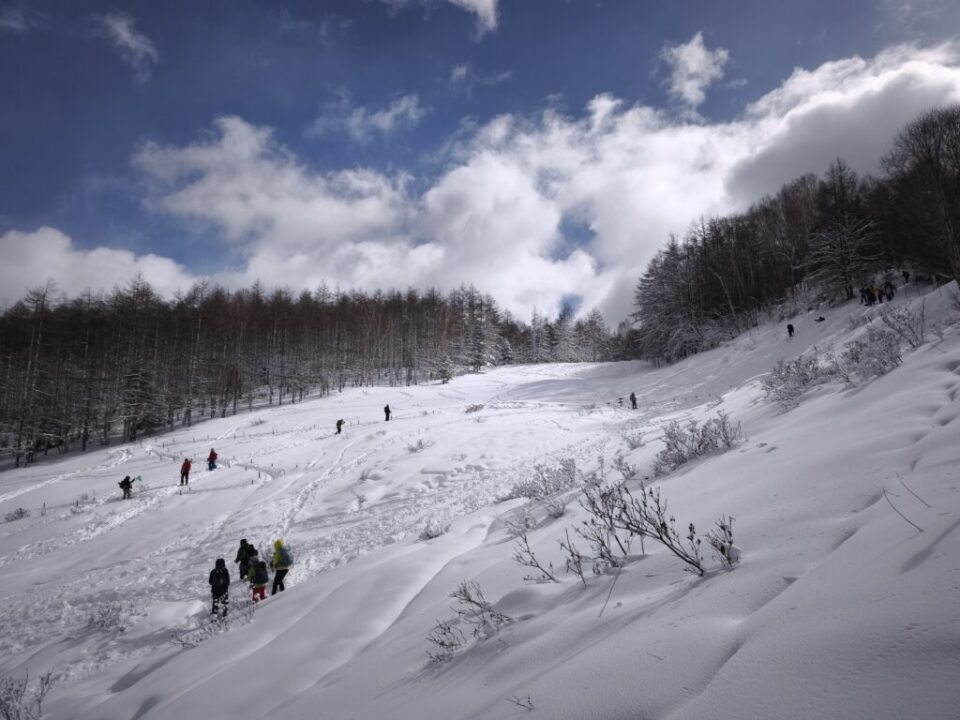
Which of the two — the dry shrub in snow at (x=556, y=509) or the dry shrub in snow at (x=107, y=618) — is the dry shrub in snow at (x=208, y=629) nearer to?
the dry shrub in snow at (x=107, y=618)

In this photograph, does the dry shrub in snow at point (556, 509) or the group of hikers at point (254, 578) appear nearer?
the dry shrub in snow at point (556, 509)

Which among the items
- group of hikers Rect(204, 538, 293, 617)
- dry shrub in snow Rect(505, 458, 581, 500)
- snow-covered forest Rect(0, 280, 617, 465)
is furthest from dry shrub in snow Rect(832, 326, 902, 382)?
snow-covered forest Rect(0, 280, 617, 465)

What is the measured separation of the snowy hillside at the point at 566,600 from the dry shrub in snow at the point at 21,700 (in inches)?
8.3

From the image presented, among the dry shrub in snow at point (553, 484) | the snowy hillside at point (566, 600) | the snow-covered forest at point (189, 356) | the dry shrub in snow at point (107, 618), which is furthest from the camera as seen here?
the snow-covered forest at point (189, 356)

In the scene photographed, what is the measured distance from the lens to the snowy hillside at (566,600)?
138 centimetres

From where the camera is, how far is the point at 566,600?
2.89 metres

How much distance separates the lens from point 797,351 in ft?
73.0

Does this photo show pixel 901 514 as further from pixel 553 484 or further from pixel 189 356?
pixel 189 356

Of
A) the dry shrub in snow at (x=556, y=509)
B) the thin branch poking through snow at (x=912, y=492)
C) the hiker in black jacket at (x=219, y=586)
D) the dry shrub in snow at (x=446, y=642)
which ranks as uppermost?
the thin branch poking through snow at (x=912, y=492)

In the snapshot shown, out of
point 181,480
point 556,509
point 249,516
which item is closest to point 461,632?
point 556,509

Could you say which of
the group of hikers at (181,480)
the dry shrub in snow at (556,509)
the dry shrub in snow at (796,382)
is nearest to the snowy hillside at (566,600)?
the dry shrub in snow at (556,509)

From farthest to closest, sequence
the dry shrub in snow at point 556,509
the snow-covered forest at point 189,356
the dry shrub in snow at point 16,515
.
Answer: the snow-covered forest at point 189,356 → the dry shrub in snow at point 16,515 → the dry shrub in snow at point 556,509

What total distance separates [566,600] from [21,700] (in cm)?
748

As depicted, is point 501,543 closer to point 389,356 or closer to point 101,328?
point 101,328
